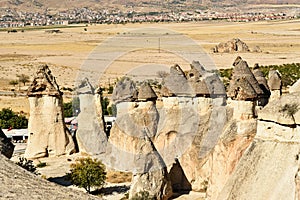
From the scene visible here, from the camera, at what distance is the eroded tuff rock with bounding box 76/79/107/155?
867 inches

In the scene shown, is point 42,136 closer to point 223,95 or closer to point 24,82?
point 223,95

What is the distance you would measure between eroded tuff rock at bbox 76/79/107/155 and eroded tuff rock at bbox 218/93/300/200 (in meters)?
12.4

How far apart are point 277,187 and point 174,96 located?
35.0 ft

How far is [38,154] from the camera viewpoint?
22.5 m

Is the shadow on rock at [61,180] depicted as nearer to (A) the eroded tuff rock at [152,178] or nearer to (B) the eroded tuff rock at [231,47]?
(A) the eroded tuff rock at [152,178]

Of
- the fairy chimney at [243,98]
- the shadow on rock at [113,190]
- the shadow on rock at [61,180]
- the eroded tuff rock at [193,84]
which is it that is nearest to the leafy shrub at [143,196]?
the shadow on rock at [113,190]

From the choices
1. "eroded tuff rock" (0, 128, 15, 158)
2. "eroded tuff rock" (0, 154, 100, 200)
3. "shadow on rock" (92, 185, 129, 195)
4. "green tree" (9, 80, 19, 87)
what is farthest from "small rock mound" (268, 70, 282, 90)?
"green tree" (9, 80, 19, 87)

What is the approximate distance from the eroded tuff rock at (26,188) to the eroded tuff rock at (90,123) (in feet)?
44.6

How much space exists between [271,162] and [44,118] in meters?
14.5

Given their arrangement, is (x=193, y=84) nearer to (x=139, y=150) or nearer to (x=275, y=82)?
(x=275, y=82)

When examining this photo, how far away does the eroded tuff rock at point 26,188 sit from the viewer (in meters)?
7.39

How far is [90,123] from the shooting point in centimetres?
2241

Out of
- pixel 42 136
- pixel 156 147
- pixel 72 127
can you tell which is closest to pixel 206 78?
pixel 156 147

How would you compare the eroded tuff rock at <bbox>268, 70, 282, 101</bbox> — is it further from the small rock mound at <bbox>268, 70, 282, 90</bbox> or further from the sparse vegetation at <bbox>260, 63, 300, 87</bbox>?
the sparse vegetation at <bbox>260, 63, 300, 87</bbox>
